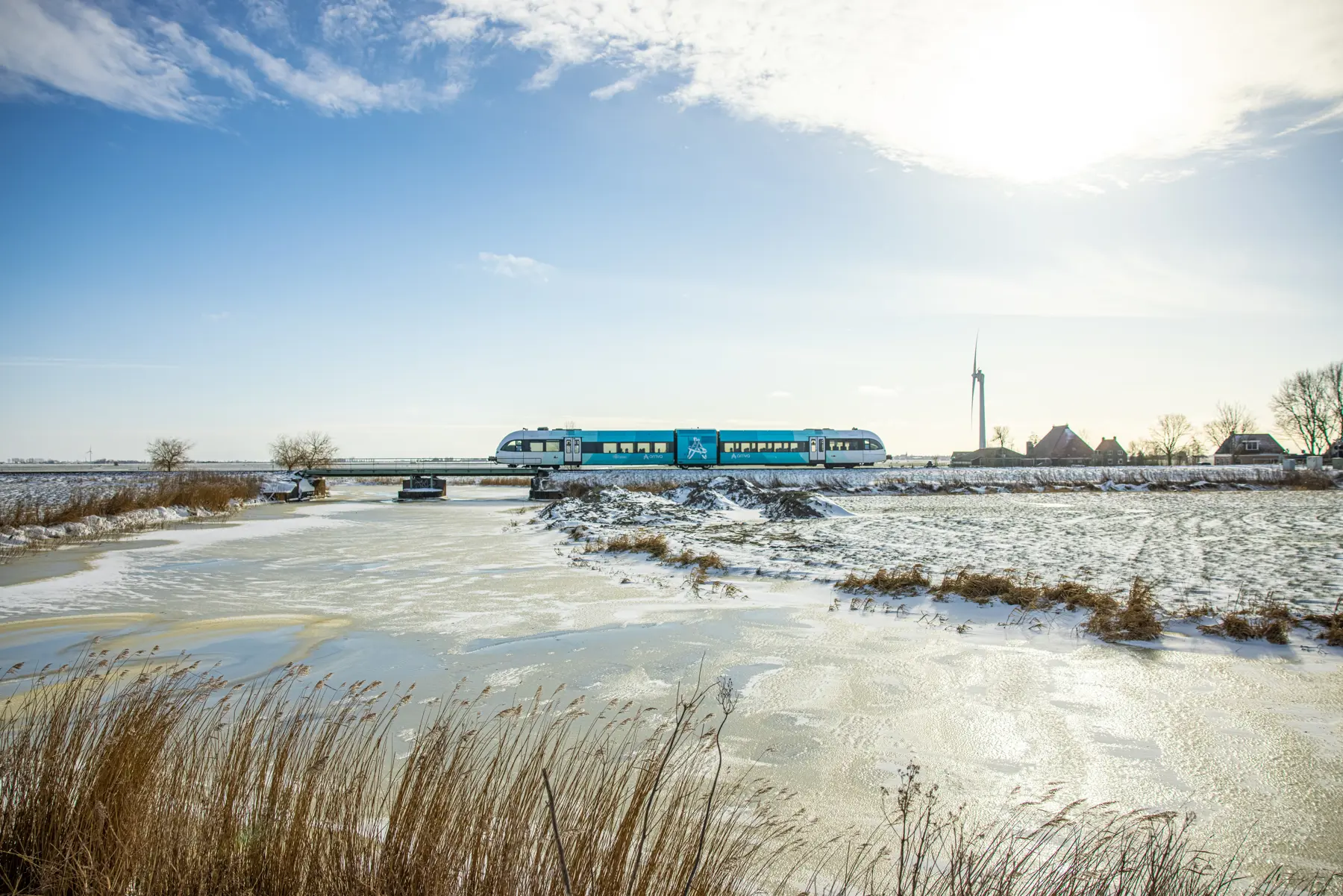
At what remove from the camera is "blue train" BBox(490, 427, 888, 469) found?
170ft

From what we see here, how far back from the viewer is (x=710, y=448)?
5388 cm

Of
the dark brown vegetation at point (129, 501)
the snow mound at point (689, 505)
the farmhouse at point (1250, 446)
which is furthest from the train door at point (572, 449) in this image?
the farmhouse at point (1250, 446)

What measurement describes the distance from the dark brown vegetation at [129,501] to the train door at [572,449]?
20.5m

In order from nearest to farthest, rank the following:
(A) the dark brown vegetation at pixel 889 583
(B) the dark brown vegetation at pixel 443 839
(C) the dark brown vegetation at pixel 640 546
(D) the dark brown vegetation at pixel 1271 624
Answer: (B) the dark brown vegetation at pixel 443 839 < (D) the dark brown vegetation at pixel 1271 624 < (A) the dark brown vegetation at pixel 889 583 < (C) the dark brown vegetation at pixel 640 546

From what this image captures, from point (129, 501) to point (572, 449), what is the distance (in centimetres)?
2671

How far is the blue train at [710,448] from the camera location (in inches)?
2037

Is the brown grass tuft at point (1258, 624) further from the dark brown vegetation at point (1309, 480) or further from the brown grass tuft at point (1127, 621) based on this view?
the dark brown vegetation at point (1309, 480)

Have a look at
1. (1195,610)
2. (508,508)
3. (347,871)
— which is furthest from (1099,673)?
(508,508)

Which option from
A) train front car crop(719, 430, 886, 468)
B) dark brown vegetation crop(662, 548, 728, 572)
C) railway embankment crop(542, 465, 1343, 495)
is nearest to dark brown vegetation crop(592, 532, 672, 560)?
dark brown vegetation crop(662, 548, 728, 572)

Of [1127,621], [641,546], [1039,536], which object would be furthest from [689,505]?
[1127,621]

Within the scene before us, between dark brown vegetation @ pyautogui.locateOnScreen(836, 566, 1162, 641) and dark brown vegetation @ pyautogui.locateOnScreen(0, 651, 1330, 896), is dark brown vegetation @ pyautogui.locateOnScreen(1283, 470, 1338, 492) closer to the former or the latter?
dark brown vegetation @ pyautogui.locateOnScreen(836, 566, 1162, 641)

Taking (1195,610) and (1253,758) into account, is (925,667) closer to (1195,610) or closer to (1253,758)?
(1253,758)

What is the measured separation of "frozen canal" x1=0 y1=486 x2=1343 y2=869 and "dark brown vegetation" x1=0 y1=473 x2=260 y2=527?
678 centimetres

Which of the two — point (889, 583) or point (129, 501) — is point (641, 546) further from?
point (129, 501)
